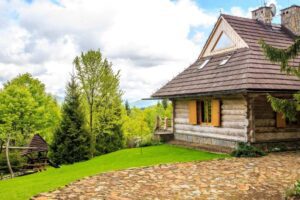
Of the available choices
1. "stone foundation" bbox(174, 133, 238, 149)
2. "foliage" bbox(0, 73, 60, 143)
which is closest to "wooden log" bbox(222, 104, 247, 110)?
"stone foundation" bbox(174, 133, 238, 149)

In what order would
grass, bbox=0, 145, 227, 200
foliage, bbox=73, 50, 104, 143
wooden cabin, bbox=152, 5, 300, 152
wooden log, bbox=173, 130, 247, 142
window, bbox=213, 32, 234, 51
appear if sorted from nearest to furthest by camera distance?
1. grass, bbox=0, 145, 227, 200
2. wooden cabin, bbox=152, 5, 300, 152
3. wooden log, bbox=173, 130, 247, 142
4. window, bbox=213, 32, 234, 51
5. foliage, bbox=73, 50, 104, 143

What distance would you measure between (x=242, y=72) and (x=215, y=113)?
2513 millimetres

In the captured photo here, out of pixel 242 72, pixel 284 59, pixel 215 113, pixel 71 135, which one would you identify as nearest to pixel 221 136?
pixel 215 113

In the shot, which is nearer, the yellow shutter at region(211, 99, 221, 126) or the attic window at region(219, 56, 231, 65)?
the yellow shutter at region(211, 99, 221, 126)

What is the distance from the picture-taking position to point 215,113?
51.3 ft

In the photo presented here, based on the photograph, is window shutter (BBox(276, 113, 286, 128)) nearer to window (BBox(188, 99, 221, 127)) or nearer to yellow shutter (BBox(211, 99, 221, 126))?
yellow shutter (BBox(211, 99, 221, 126))

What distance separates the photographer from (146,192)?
27.1 ft

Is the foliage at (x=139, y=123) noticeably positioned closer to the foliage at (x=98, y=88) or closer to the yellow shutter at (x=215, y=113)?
the foliage at (x=98, y=88)

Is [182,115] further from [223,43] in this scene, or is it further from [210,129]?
[223,43]

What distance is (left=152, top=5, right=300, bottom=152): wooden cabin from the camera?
13.9 meters

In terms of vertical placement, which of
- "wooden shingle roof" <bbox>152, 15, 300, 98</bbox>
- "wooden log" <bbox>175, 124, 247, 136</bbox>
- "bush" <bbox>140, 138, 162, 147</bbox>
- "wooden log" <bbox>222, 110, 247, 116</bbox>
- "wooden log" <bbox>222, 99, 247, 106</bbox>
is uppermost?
"wooden shingle roof" <bbox>152, 15, 300, 98</bbox>

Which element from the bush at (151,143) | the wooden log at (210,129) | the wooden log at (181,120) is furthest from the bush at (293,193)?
the bush at (151,143)

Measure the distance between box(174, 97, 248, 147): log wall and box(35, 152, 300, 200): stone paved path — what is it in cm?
257

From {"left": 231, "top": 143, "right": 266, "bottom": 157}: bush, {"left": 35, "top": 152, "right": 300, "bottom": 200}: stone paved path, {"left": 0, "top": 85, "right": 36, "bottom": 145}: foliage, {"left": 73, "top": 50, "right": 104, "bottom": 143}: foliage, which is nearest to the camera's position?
{"left": 35, "top": 152, "right": 300, "bottom": 200}: stone paved path
